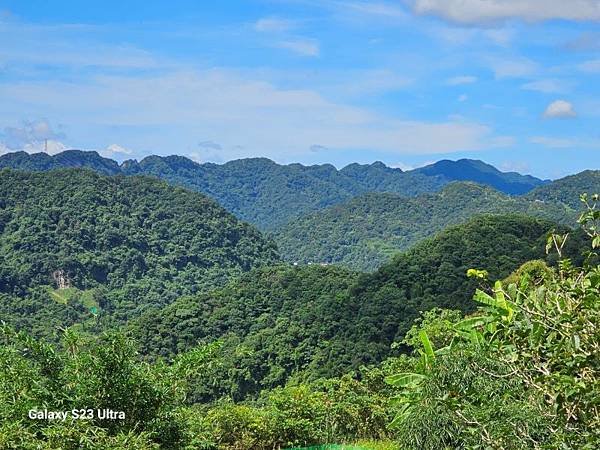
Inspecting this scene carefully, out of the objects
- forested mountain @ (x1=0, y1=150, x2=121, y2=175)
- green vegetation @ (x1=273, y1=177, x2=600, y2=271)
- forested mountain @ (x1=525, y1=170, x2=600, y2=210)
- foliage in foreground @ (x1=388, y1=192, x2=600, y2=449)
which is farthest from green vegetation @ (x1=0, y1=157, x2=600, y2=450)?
forested mountain @ (x1=0, y1=150, x2=121, y2=175)

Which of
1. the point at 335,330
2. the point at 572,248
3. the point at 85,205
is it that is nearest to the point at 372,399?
the point at 572,248

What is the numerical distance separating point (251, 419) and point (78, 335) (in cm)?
252

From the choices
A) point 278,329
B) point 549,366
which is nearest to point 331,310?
point 278,329

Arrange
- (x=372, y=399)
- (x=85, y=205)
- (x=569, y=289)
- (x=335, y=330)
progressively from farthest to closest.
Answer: (x=85, y=205), (x=335, y=330), (x=372, y=399), (x=569, y=289)

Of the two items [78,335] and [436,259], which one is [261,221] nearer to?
[436,259]

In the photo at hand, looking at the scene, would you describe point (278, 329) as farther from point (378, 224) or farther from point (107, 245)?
point (378, 224)

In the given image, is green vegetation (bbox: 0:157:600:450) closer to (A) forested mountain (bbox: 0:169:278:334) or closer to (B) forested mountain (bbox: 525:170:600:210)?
(A) forested mountain (bbox: 0:169:278:334)

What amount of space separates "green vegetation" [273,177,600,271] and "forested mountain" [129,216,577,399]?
58140 mm

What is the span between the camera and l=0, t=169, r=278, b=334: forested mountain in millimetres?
56438

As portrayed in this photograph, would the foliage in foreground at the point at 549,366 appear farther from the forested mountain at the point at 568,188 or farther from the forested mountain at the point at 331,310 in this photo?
the forested mountain at the point at 568,188

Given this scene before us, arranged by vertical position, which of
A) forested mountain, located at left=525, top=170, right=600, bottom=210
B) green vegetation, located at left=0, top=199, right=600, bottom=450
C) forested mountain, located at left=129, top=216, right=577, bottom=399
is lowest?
forested mountain, located at left=129, top=216, right=577, bottom=399

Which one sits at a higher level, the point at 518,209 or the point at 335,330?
the point at 518,209

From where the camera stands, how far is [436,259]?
112ft

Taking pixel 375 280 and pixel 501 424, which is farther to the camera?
pixel 375 280
